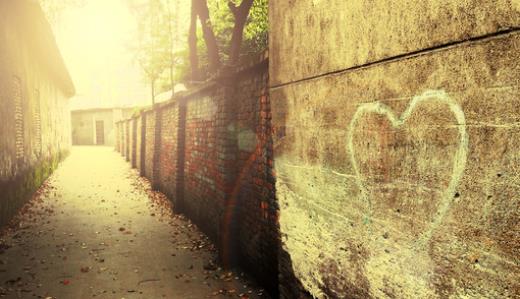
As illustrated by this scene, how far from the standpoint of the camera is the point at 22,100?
9.15 metres

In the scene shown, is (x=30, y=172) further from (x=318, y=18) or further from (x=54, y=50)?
(x=318, y=18)

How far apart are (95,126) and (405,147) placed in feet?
140

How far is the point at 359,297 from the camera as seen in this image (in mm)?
2057

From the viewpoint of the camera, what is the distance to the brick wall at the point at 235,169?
3873 millimetres

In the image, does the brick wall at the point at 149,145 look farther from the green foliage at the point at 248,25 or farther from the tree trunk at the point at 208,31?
the green foliage at the point at 248,25

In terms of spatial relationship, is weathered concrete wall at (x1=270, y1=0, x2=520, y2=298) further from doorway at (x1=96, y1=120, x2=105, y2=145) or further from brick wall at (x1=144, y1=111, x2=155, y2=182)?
doorway at (x1=96, y1=120, x2=105, y2=145)

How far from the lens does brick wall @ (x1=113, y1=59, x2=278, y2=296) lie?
3.87 meters

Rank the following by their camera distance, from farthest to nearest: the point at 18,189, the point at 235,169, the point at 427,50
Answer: the point at 18,189 → the point at 235,169 → the point at 427,50

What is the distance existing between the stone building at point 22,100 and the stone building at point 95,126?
27.2 meters

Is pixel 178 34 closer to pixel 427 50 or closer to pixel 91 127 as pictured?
pixel 427 50

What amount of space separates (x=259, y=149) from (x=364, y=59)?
2255mm

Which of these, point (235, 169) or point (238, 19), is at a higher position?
point (238, 19)

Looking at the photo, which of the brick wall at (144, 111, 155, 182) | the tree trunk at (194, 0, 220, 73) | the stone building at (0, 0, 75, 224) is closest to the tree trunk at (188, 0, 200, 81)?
the tree trunk at (194, 0, 220, 73)

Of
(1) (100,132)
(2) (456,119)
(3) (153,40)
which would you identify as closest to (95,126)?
(1) (100,132)
